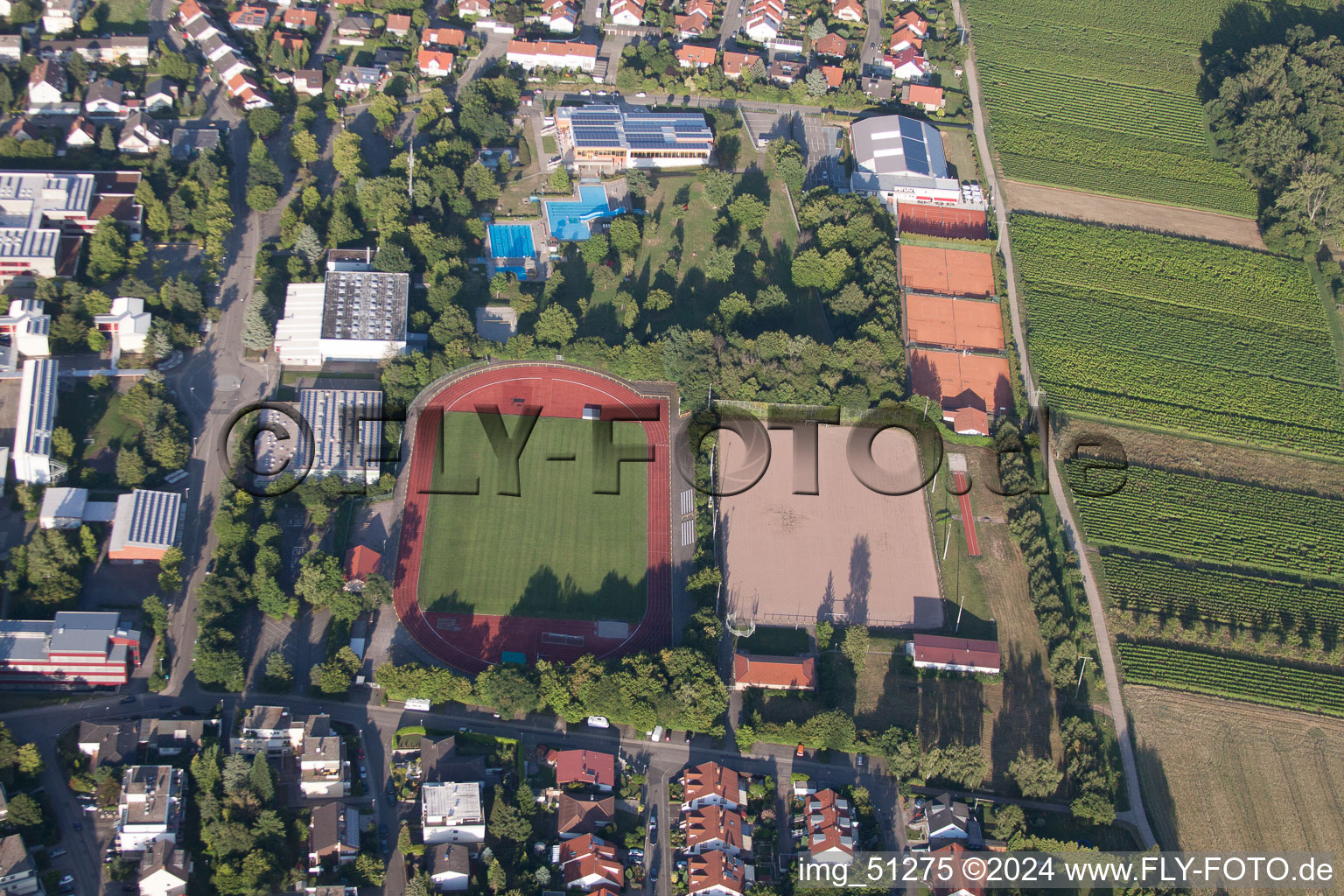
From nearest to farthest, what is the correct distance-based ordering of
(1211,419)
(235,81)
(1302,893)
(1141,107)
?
(1302,893) < (1211,419) < (235,81) < (1141,107)

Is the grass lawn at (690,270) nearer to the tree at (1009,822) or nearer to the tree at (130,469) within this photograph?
the tree at (130,469)

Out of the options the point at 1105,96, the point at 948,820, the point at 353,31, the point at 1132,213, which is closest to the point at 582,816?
the point at 948,820

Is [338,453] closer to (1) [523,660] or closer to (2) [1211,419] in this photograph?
(1) [523,660]

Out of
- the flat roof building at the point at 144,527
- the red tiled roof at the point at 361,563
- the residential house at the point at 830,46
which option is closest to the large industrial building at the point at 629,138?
the residential house at the point at 830,46

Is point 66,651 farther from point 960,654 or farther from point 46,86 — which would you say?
point 46,86

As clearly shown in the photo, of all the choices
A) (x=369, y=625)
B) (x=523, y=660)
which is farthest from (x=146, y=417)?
(x=523, y=660)

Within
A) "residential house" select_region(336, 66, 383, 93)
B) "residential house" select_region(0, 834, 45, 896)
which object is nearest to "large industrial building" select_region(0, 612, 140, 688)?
"residential house" select_region(0, 834, 45, 896)

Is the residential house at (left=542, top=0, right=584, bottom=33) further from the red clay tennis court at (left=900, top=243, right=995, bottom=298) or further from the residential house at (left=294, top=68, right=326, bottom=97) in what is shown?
the red clay tennis court at (left=900, top=243, right=995, bottom=298)
